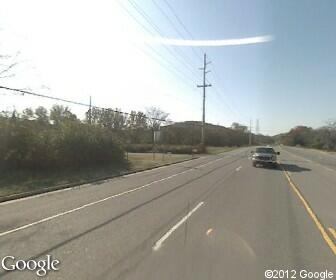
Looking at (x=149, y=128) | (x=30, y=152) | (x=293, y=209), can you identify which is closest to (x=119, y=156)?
(x=30, y=152)

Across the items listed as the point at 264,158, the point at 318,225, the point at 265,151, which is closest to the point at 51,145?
the point at 264,158

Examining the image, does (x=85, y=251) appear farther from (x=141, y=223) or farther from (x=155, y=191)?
(x=155, y=191)

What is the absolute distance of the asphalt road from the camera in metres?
6.08

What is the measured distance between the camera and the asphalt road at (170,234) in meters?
6.08

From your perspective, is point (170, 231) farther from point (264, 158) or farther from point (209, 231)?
point (264, 158)

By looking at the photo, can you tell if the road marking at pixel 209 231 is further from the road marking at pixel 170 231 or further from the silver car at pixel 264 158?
the silver car at pixel 264 158

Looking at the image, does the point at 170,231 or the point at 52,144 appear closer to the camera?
the point at 170,231

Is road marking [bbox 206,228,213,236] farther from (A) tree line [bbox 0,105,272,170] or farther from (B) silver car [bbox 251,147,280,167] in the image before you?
(B) silver car [bbox 251,147,280,167]

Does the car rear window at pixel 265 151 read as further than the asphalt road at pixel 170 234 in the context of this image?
Yes

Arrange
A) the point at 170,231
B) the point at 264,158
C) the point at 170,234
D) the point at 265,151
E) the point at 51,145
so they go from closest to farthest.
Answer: the point at 170,234
the point at 170,231
the point at 51,145
the point at 264,158
the point at 265,151

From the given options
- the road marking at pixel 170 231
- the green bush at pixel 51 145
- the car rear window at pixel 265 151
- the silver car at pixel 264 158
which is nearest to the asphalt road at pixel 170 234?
the road marking at pixel 170 231

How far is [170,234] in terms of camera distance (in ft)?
27.0

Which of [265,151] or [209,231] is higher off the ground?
[265,151]

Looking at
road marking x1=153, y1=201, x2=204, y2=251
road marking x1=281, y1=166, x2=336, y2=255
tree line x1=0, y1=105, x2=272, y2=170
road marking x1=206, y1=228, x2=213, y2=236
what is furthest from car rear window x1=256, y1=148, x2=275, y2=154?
road marking x1=206, y1=228, x2=213, y2=236
